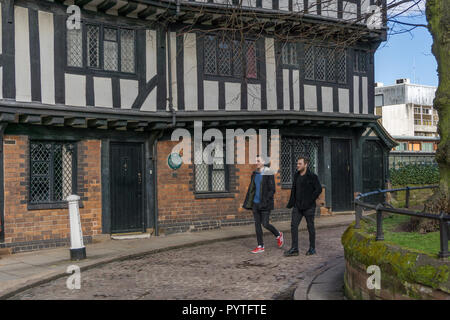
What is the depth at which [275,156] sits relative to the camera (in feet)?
50.8

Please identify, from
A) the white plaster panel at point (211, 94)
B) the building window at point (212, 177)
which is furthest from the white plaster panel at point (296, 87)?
the building window at point (212, 177)

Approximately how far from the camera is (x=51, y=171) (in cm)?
1209

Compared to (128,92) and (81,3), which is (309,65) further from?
(81,3)

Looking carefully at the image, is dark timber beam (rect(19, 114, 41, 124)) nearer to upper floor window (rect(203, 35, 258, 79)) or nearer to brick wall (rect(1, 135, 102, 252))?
brick wall (rect(1, 135, 102, 252))

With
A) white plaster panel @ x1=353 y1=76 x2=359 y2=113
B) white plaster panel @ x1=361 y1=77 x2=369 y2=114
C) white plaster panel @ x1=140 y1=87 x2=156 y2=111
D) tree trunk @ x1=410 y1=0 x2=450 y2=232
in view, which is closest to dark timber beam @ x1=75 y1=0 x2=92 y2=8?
white plaster panel @ x1=140 y1=87 x2=156 y2=111

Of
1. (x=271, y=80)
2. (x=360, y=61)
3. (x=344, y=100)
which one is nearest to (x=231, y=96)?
(x=271, y=80)

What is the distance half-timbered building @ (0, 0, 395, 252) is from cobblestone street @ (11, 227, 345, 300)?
119 inches

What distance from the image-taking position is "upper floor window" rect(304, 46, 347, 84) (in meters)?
15.8

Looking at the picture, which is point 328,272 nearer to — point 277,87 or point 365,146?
Result: point 277,87

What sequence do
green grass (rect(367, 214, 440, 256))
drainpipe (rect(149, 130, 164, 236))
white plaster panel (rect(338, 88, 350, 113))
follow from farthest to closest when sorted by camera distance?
white plaster panel (rect(338, 88, 350, 113)) < drainpipe (rect(149, 130, 164, 236)) < green grass (rect(367, 214, 440, 256))

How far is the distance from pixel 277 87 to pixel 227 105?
6.05 ft

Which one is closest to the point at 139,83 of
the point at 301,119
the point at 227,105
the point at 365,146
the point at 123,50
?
the point at 123,50

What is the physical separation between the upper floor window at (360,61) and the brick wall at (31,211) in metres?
9.05

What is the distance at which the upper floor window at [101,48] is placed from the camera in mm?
12102
